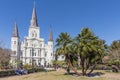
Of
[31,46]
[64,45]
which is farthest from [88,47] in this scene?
[31,46]

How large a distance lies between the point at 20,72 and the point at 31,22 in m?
64.5

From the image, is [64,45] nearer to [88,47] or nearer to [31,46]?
[88,47]

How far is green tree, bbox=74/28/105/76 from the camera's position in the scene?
115ft

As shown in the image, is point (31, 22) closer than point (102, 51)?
No

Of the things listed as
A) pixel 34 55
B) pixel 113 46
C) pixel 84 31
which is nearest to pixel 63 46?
pixel 84 31

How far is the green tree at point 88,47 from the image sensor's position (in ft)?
115

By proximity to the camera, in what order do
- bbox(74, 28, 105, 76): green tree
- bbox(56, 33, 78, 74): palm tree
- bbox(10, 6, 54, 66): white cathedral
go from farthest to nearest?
bbox(10, 6, 54, 66): white cathedral → bbox(56, 33, 78, 74): palm tree → bbox(74, 28, 105, 76): green tree

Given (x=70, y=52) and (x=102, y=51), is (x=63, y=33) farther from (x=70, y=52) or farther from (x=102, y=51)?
(x=102, y=51)

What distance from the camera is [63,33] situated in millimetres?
37312

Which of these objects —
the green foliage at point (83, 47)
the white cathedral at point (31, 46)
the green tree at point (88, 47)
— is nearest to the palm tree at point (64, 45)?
the green foliage at point (83, 47)

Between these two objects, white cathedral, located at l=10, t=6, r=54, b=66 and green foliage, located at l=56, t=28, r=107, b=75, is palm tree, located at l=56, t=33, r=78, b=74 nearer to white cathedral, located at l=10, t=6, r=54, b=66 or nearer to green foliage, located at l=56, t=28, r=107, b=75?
green foliage, located at l=56, t=28, r=107, b=75

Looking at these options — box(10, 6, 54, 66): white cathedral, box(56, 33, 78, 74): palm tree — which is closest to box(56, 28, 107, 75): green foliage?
box(56, 33, 78, 74): palm tree

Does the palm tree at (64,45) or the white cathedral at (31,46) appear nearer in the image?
the palm tree at (64,45)

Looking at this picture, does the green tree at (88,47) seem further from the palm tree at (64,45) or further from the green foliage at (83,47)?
the palm tree at (64,45)
